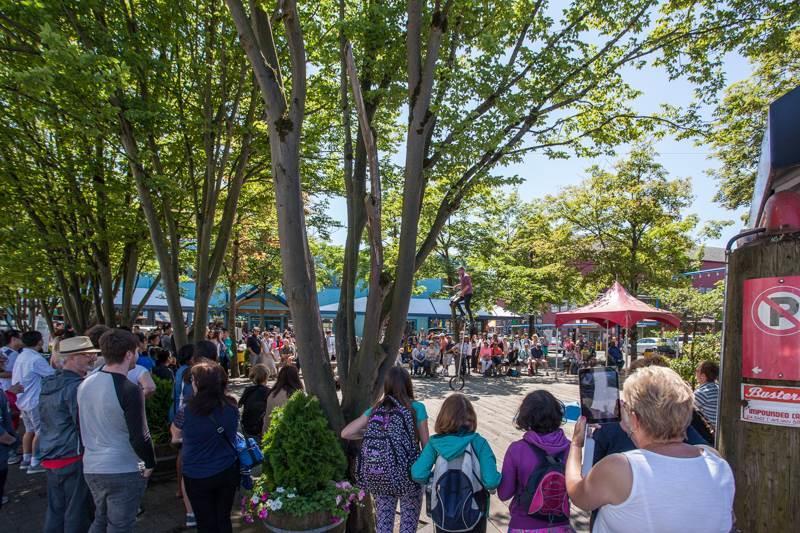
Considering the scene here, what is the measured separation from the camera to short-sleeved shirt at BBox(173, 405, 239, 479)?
368cm

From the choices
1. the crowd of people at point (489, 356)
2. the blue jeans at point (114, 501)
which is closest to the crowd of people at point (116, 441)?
the blue jeans at point (114, 501)

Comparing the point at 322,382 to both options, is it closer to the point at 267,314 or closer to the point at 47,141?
the point at 47,141

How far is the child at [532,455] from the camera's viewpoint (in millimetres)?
2955

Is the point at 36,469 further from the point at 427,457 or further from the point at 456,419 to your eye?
the point at 456,419

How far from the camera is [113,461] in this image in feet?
11.7

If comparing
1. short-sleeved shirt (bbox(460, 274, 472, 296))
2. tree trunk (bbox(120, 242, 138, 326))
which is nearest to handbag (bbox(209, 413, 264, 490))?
short-sleeved shirt (bbox(460, 274, 472, 296))

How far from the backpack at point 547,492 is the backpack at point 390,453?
0.94 m

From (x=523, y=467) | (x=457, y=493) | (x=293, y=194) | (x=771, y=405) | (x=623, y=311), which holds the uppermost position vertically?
(x=293, y=194)

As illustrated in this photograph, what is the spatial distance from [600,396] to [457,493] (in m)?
1.18

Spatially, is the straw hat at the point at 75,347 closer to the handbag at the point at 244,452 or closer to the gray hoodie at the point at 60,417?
the gray hoodie at the point at 60,417

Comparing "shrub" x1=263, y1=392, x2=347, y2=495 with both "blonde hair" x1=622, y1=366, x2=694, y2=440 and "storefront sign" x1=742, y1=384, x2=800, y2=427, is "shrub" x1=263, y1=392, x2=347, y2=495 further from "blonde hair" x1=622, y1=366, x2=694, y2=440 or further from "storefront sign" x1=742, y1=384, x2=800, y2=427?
"storefront sign" x1=742, y1=384, x2=800, y2=427

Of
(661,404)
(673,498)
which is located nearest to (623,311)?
(661,404)

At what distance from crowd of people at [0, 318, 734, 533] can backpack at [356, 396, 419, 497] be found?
0.01 metres

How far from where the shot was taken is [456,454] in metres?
3.14
